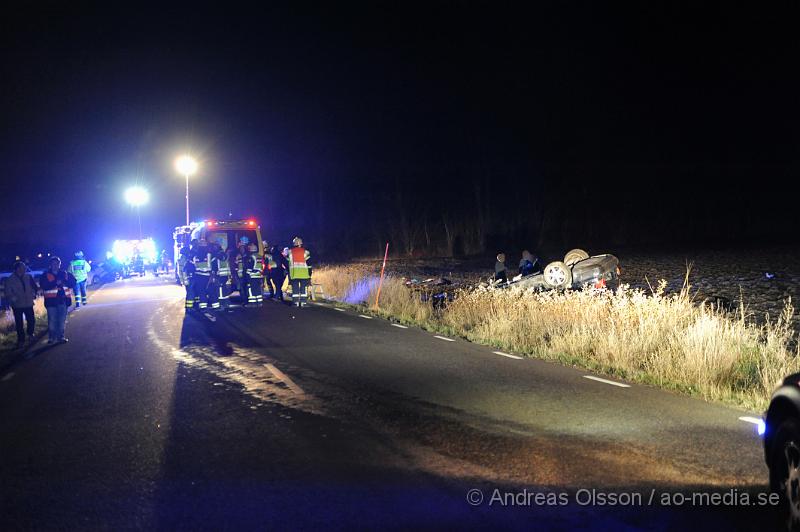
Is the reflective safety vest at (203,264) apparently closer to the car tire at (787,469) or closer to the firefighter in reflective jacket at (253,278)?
the firefighter in reflective jacket at (253,278)

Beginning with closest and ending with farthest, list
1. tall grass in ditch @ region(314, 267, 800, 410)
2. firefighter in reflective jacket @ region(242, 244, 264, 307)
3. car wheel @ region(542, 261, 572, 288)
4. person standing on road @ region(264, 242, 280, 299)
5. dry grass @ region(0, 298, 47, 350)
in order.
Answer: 1. tall grass in ditch @ region(314, 267, 800, 410)
2. dry grass @ region(0, 298, 47, 350)
3. car wheel @ region(542, 261, 572, 288)
4. firefighter in reflective jacket @ region(242, 244, 264, 307)
5. person standing on road @ region(264, 242, 280, 299)

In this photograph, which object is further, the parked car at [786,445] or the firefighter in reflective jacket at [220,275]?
the firefighter in reflective jacket at [220,275]

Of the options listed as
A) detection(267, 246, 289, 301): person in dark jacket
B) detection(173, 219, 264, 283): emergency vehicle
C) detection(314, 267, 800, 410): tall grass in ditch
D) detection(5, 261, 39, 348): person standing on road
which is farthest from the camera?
detection(267, 246, 289, 301): person in dark jacket

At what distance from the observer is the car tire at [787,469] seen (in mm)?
4211

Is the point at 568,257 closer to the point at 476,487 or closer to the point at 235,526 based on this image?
the point at 476,487

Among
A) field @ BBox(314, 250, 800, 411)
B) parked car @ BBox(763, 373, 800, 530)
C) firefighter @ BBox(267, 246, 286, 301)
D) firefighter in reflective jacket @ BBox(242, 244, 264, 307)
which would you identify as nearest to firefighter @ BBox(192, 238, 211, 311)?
firefighter in reflective jacket @ BBox(242, 244, 264, 307)

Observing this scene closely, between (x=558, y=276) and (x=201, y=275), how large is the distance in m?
9.48

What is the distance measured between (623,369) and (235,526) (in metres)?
7.06

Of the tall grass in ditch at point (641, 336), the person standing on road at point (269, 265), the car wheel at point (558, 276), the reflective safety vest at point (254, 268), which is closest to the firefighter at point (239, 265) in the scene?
the reflective safety vest at point (254, 268)

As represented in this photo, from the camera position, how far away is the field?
9188mm

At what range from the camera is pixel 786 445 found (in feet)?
14.4

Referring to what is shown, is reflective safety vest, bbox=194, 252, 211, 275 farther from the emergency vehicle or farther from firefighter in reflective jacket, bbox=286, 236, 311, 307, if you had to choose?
firefighter in reflective jacket, bbox=286, 236, 311, 307

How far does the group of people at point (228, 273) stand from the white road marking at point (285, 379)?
27.2 feet

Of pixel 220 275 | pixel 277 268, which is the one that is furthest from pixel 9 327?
pixel 277 268
